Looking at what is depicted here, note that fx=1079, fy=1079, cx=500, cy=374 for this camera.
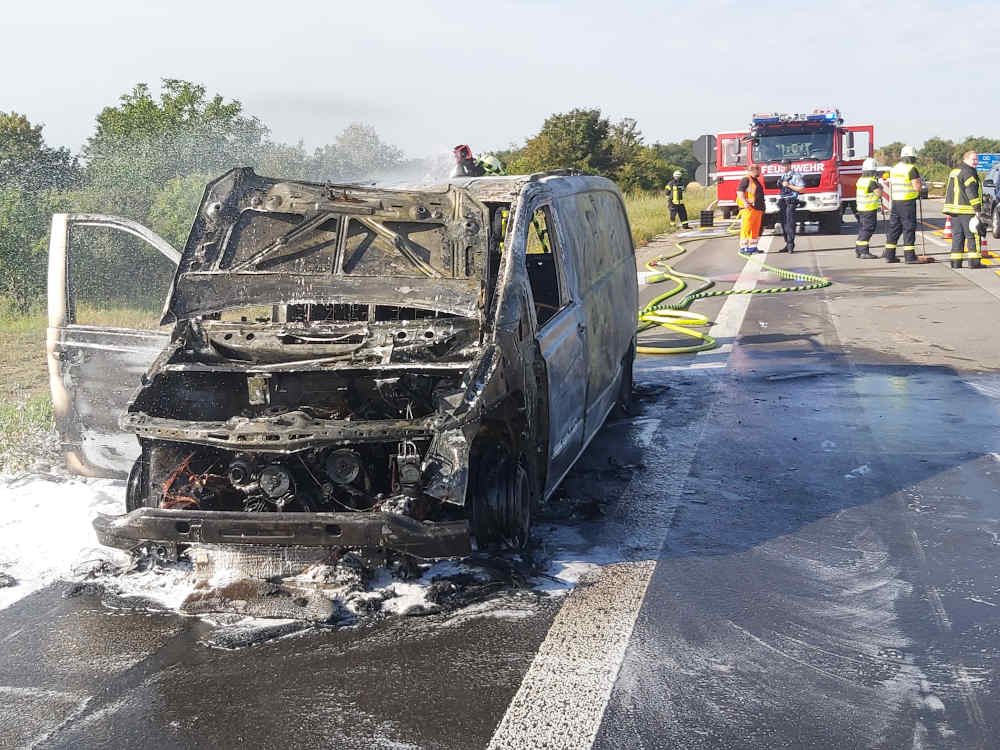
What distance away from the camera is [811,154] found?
2678cm

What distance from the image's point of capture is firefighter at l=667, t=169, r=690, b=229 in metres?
31.5

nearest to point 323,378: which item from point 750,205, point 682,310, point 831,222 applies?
point 682,310

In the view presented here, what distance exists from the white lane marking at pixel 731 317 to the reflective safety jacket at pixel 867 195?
3.56 meters

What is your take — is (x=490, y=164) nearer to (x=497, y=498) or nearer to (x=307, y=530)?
(x=497, y=498)

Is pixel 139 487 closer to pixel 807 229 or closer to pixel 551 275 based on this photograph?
pixel 551 275

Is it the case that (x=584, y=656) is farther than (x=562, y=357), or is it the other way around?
(x=562, y=357)

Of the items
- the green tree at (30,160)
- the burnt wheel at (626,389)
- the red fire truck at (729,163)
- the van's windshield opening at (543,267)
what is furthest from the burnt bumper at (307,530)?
the red fire truck at (729,163)

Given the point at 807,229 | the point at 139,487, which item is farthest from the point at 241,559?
the point at 807,229

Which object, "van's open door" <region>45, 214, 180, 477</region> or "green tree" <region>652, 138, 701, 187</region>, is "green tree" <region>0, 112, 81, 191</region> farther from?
"green tree" <region>652, 138, 701, 187</region>

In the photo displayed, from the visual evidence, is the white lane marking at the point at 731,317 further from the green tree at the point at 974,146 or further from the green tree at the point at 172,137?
the green tree at the point at 974,146

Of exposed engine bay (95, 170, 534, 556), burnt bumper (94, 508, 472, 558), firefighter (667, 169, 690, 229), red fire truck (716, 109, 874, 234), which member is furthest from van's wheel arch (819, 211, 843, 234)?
burnt bumper (94, 508, 472, 558)

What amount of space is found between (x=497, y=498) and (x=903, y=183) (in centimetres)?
1658

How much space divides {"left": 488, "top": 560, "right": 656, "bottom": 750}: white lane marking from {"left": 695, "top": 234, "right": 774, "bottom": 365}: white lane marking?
6.64m

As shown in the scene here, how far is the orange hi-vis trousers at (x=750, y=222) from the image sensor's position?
72.9 feet
